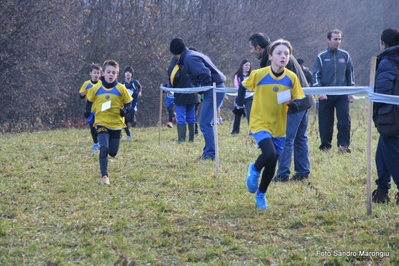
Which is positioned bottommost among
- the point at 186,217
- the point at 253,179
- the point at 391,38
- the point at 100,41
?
the point at 186,217

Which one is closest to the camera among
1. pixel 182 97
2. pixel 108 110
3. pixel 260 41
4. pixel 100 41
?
pixel 260 41

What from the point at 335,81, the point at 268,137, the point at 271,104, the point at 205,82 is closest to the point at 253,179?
the point at 268,137

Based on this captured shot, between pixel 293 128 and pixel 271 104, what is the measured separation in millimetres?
1640

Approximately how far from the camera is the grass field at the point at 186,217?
18.0 feet

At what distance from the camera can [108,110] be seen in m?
9.08

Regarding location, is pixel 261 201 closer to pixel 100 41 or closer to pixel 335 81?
pixel 335 81

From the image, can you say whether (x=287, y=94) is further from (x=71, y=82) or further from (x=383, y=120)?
(x=71, y=82)

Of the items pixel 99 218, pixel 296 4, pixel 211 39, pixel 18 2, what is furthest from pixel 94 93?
pixel 296 4

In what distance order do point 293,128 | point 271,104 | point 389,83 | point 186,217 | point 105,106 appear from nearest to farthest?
point 389,83 → point 186,217 → point 271,104 → point 293,128 → point 105,106

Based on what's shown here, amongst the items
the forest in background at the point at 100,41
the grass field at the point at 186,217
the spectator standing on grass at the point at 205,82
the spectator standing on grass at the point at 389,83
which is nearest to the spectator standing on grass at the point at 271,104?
the grass field at the point at 186,217

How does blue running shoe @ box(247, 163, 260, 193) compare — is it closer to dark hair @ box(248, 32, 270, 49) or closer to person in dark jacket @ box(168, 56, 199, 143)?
dark hair @ box(248, 32, 270, 49)

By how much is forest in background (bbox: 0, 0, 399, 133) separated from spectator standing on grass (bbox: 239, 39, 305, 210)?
14.1 m

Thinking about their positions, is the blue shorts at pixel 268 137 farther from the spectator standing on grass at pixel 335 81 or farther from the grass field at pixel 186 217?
the spectator standing on grass at pixel 335 81

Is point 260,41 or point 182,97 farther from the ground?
point 260,41
